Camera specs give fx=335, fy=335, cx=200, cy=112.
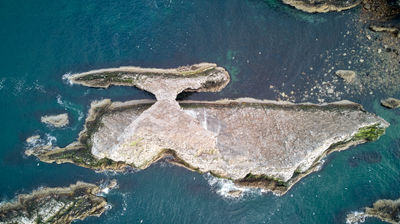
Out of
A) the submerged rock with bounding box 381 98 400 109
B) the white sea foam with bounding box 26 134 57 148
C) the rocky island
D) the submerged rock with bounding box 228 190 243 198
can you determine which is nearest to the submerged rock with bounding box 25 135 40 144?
the white sea foam with bounding box 26 134 57 148

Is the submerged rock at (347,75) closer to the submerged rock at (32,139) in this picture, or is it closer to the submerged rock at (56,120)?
the submerged rock at (56,120)

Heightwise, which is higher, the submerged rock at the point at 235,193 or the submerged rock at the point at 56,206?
the submerged rock at the point at 56,206

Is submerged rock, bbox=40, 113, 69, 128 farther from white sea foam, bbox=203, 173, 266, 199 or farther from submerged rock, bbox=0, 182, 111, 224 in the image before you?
white sea foam, bbox=203, 173, 266, 199

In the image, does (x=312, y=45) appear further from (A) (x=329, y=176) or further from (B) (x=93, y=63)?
(B) (x=93, y=63)

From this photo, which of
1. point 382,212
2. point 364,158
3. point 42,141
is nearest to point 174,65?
point 42,141

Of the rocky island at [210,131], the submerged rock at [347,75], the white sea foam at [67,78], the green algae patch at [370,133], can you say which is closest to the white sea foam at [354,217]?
the rocky island at [210,131]

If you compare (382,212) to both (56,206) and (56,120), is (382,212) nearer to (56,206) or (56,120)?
(56,206)
